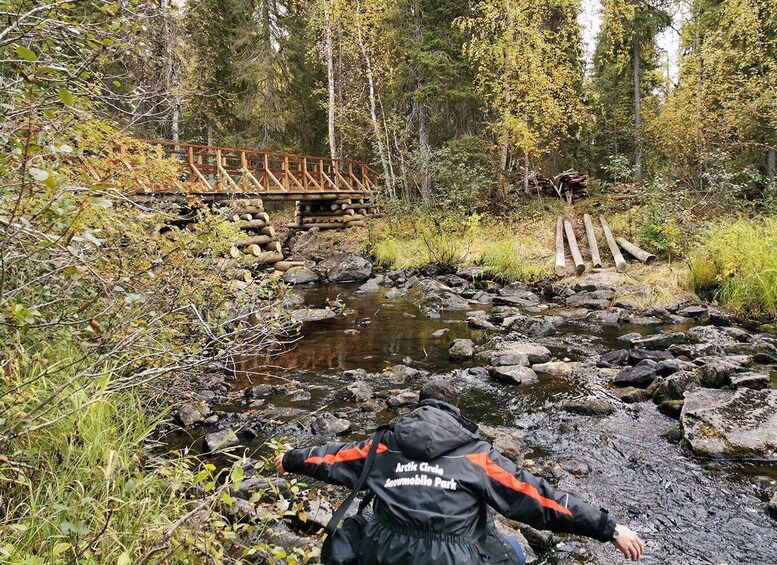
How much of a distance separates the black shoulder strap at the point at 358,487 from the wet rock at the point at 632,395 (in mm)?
4361

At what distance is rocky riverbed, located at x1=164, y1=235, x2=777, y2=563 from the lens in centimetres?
358

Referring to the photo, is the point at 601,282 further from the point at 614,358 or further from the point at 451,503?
the point at 451,503

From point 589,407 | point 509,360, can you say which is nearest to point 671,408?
point 589,407

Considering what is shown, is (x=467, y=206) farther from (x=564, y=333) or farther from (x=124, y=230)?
(x=124, y=230)

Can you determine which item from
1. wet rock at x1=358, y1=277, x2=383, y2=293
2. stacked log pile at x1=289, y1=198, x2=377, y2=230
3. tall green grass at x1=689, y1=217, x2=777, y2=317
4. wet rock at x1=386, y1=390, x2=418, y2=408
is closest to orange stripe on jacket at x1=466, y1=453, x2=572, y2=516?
wet rock at x1=386, y1=390, x2=418, y2=408

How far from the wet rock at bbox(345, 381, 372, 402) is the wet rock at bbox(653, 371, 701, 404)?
3342 millimetres

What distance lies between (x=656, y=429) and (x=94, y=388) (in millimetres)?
5070

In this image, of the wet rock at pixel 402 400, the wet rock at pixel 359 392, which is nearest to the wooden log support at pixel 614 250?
the wet rock at pixel 402 400

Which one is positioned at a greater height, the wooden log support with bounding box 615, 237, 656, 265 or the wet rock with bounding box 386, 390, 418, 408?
the wooden log support with bounding box 615, 237, 656, 265

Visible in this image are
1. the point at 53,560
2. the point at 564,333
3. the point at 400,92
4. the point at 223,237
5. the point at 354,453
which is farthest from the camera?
the point at 400,92

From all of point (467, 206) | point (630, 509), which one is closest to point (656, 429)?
point (630, 509)

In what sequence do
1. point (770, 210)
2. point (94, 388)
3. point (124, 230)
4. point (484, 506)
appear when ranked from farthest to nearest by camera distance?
point (770, 210), point (124, 230), point (94, 388), point (484, 506)

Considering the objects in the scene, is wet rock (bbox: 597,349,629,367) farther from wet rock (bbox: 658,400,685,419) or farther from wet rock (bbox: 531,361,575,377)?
wet rock (bbox: 658,400,685,419)

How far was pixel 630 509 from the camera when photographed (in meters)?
3.66
